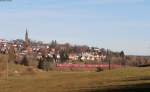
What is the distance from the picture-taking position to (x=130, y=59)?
7352 inches

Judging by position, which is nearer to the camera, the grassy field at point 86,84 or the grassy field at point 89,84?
the grassy field at point 89,84

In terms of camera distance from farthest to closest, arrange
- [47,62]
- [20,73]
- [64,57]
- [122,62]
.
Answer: [64,57]
[122,62]
[47,62]
[20,73]

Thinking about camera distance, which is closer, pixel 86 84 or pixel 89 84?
pixel 89 84

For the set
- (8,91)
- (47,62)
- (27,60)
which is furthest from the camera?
(27,60)

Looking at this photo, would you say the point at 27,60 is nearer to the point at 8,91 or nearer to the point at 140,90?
the point at 8,91

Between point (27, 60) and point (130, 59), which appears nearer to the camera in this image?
point (27, 60)

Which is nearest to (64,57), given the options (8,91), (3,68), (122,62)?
(122,62)

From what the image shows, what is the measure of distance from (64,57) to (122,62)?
25238mm

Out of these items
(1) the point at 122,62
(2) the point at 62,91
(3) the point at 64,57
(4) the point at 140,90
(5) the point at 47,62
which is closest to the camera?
(4) the point at 140,90

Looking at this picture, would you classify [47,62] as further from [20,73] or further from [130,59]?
[130,59]

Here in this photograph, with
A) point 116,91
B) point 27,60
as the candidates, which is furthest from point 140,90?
point 27,60

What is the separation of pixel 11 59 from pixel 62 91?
11652cm

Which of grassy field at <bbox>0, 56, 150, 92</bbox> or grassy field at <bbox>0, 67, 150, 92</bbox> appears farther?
grassy field at <bbox>0, 67, 150, 92</bbox>

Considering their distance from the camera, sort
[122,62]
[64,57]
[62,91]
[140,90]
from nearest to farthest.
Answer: [140,90] → [62,91] → [122,62] → [64,57]
